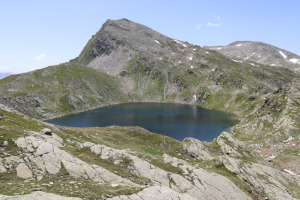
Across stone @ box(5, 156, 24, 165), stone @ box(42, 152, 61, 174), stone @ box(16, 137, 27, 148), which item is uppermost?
stone @ box(16, 137, 27, 148)

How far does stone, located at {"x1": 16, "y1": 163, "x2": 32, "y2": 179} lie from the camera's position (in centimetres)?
2134

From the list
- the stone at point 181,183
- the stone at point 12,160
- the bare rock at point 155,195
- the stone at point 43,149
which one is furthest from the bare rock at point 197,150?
the stone at point 12,160

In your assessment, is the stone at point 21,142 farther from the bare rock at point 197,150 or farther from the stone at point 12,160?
the bare rock at point 197,150

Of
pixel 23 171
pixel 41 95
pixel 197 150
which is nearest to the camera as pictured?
pixel 23 171

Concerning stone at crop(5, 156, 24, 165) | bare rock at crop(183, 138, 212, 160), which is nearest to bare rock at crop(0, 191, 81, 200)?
stone at crop(5, 156, 24, 165)

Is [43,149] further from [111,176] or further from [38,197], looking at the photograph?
[38,197]

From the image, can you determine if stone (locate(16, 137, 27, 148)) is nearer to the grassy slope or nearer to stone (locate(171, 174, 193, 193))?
stone (locate(171, 174, 193, 193))

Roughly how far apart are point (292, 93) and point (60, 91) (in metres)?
187

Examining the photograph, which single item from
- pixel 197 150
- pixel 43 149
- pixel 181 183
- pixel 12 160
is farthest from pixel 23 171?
pixel 197 150

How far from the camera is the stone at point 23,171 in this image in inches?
840

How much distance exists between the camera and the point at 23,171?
21984 millimetres

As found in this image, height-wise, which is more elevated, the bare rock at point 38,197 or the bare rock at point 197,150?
the bare rock at point 38,197

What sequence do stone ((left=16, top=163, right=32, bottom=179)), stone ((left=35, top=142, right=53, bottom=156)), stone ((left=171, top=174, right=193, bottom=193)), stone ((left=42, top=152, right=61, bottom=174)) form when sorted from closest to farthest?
1. stone ((left=16, top=163, right=32, bottom=179))
2. stone ((left=42, top=152, right=61, bottom=174))
3. stone ((left=35, top=142, right=53, bottom=156))
4. stone ((left=171, top=174, right=193, bottom=193))

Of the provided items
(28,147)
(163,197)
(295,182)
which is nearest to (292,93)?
(295,182)
